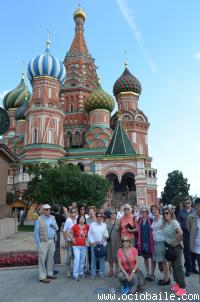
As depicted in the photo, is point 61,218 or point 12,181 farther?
point 12,181

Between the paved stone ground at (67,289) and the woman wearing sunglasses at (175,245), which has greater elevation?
the woman wearing sunglasses at (175,245)

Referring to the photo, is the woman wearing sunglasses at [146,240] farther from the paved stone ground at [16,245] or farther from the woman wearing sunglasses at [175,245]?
the paved stone ground at [16,245]

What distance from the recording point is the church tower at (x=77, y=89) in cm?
4122

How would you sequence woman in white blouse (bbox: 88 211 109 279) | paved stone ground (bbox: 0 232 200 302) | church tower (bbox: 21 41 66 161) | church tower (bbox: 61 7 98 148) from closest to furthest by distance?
paved stone ground (bbox: 0 232 200 302) < woman in white blouse (bbox: 88 211 109 279) < church tower (bbox: 21 41 66 161) < church tower (bbox: 61 7 98 148)

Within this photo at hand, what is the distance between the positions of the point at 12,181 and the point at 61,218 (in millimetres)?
29161

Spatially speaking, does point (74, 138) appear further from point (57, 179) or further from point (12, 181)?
point (57, 179)

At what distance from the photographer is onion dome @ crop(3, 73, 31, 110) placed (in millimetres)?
48438

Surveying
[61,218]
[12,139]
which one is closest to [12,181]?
[12,139]

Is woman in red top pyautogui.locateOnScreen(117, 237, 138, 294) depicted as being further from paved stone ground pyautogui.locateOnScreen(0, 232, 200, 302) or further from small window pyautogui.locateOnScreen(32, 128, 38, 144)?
small window pyautogui.locateOnScreen(32, 128, 38, 144)

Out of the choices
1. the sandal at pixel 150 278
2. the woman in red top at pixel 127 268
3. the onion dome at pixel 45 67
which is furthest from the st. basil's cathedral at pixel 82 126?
the woman in red top at pixel 127 268

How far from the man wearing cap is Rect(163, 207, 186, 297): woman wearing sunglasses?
2.49m

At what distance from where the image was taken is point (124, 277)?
5.06 meters

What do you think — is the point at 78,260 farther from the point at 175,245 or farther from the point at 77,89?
the point at 77,89

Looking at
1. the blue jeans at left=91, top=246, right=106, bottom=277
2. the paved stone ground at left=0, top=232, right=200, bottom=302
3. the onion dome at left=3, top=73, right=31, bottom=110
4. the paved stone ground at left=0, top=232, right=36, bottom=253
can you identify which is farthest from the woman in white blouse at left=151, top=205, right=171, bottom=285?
the onion dome at left=3, top=73, right=31, bottom=110
